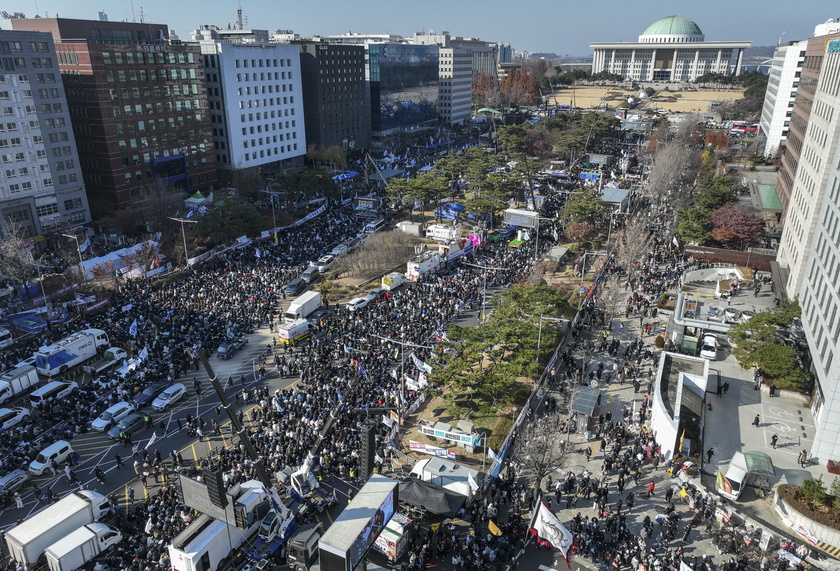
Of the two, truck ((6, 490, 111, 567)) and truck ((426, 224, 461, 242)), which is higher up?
truck ((426, 224, 461, 242))

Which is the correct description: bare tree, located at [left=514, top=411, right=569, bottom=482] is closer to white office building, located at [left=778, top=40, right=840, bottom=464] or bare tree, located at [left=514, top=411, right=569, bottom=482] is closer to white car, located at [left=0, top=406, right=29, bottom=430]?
white office building, located at [left=778, top=40, right=840, bottom=464]

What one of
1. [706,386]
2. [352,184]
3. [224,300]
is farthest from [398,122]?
[706,386]

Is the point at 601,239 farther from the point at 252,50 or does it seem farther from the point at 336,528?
the point at 252,50

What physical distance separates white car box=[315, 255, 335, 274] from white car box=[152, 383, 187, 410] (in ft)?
70.7

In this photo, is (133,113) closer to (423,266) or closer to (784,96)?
(423,266)

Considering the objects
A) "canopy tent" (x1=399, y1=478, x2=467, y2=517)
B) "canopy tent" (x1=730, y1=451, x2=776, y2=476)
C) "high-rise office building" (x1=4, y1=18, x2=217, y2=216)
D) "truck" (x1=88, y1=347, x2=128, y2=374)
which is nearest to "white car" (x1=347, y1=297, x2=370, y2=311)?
"truck" (x1=88, y1=347, x2=128, y2=374)

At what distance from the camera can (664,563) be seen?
21500 millimetres

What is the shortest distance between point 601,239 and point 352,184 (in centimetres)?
4134

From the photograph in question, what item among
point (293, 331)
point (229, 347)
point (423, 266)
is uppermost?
point (423, 266)

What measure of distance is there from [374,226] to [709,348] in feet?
129

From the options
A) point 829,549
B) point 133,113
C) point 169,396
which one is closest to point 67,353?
point 169,396

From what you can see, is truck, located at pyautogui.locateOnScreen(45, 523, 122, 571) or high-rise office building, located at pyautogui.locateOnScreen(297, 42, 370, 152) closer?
truck, located at pyautogui.locateOnScreen(45, 523, 122, 571)

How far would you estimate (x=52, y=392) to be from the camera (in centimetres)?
3366

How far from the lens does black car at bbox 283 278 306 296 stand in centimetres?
4978
